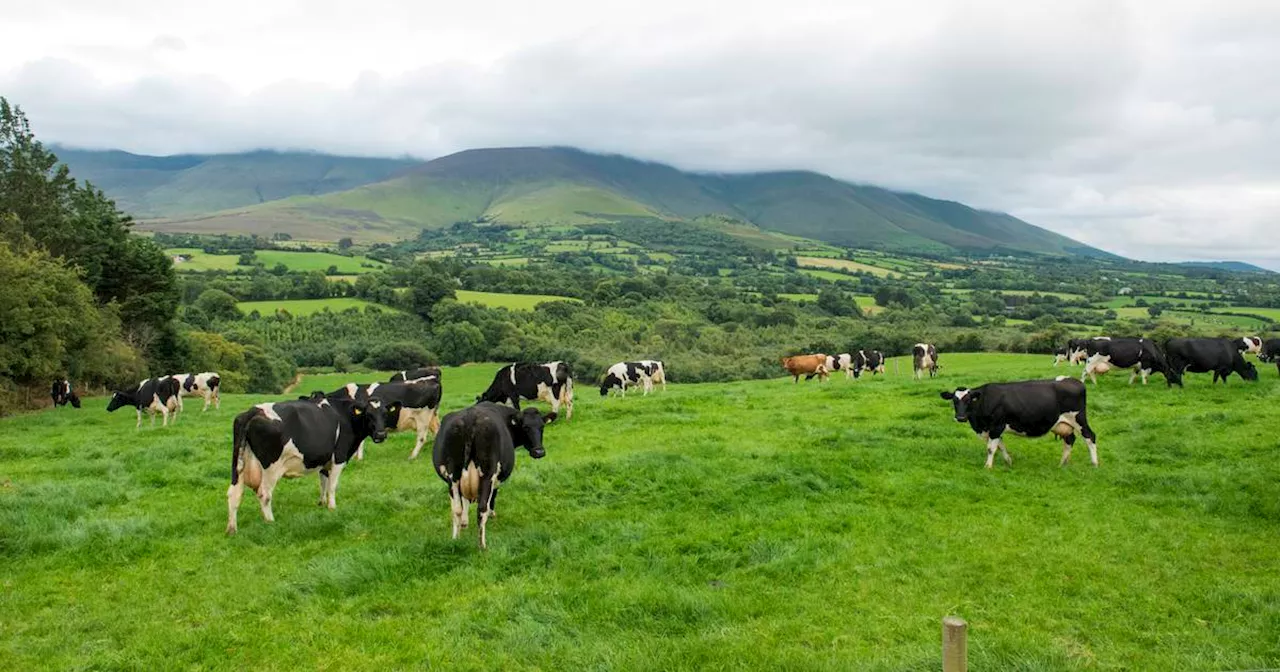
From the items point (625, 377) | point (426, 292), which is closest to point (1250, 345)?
point (625, 377)

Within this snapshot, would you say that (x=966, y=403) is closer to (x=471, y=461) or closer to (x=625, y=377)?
(x=471, y=461)

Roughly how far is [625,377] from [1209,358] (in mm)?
19918

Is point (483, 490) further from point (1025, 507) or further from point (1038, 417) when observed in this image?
point (1038, 417)

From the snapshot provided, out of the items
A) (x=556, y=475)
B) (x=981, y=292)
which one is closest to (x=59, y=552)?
(x=556, y=475)

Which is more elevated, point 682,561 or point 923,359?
point 923,359

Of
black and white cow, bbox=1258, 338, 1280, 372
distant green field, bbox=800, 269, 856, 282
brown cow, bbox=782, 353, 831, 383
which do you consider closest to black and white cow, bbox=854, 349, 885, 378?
brown cow, bbox=782, 353, 831, 383

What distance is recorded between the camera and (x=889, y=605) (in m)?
8.01

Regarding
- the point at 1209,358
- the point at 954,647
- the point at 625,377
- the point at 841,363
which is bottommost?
the point at 625,377

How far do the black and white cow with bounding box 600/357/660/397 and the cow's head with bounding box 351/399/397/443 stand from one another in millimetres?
16657

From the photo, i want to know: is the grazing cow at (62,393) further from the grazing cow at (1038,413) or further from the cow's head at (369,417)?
the grazing cow at (1038,413)

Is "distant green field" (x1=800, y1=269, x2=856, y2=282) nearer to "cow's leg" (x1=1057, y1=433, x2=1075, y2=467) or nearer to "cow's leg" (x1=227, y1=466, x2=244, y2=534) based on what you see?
"cow's leg" (x1=1057, y1=433, x2=1075, y2=467)

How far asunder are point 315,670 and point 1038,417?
44.5 ft

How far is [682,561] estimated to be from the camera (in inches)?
368

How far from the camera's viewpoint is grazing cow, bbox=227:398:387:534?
1076cm
